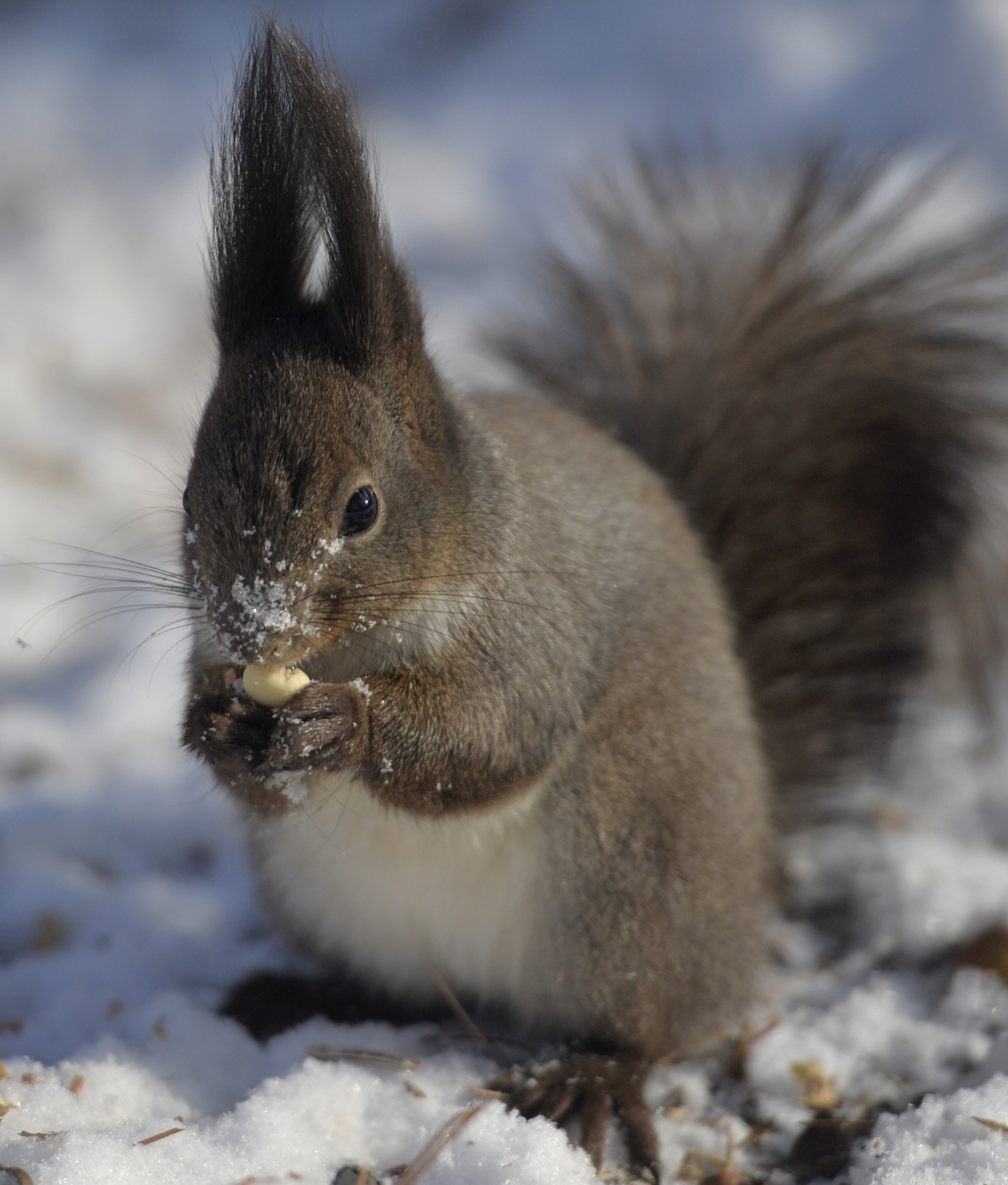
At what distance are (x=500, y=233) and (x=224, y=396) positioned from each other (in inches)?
90.7

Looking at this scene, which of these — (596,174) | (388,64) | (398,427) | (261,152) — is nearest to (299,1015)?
(398,427)

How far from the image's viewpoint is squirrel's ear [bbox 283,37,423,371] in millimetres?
1143

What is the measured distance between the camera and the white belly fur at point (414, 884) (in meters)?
1.33

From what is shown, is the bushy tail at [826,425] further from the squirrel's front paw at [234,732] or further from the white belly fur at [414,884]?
the squirrel's front paw at [234,732]

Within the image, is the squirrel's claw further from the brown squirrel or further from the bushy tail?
the bushy tail

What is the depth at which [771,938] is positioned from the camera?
1668 mm

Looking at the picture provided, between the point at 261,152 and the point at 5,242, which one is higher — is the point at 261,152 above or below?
below

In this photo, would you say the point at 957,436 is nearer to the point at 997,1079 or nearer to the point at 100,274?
the point at 997,1079

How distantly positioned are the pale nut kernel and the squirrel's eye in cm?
15

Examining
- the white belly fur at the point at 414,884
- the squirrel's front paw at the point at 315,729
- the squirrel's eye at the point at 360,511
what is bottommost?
the white belly fur at the point at 414,884

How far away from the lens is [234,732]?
1194 millimetres

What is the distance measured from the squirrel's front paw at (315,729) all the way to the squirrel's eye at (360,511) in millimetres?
160

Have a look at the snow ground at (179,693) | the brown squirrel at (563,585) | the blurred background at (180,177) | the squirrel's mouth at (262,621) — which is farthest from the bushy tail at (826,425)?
the squirrel's mouth at (262,621)

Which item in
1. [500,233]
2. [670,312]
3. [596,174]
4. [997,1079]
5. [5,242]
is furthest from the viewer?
[500,233]
